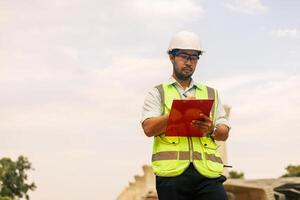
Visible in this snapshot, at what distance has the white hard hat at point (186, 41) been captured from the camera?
5.28 metres

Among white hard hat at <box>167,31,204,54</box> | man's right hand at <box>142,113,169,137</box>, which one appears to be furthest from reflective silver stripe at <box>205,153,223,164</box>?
white hard hat at <box>167,31,204,54</box>

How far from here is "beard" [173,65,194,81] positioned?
530cm

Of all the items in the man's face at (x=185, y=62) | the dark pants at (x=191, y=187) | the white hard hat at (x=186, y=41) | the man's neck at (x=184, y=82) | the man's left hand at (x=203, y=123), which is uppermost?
the white hard hat at (x=186, y=41)

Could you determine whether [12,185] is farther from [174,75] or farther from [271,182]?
[174,75]

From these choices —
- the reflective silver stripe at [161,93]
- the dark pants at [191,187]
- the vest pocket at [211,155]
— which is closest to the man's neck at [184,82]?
the reflective silver stripe at [161,93]

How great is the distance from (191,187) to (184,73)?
3.08 ft

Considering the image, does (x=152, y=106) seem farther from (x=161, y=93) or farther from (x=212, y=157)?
(x=212, y=157)

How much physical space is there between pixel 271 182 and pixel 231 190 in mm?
1101

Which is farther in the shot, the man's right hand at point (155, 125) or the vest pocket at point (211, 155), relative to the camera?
the vest pocket at point (211, 155)

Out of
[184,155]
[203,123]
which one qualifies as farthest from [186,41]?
[184,155]

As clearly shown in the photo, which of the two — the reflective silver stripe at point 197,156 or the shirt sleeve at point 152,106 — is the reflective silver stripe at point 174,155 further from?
the shirt sleeve at point 152,106

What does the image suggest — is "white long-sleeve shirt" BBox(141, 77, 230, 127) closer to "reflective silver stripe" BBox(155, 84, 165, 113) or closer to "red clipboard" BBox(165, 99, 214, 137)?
"reflective silver stripe" BBox(155, 84, 165, 113)

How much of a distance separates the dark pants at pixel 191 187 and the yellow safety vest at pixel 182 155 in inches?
1.5

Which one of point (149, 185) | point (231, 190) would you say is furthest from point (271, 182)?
point (149, 185)
